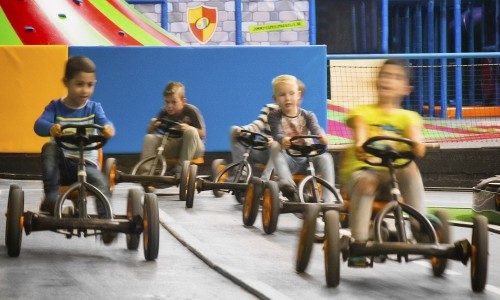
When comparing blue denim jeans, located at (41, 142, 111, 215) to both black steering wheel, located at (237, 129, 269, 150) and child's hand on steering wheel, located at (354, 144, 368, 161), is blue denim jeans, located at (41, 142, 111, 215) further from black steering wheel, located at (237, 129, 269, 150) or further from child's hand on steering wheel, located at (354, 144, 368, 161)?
black steering wheel, located at (237, 129, 269, 150)

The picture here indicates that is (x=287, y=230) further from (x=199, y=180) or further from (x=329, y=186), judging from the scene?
(x=199, y=180)

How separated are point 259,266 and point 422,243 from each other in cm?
103

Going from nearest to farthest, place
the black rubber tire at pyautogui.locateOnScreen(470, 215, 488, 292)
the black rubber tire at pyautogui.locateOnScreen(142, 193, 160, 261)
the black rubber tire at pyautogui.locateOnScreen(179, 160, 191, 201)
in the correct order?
the black rubber tire at pyautogui.locateOnScreen(470, 215, 488, 292) < the black rubber tire at pyautogui.locateOnScreen(142, 193, 160, 261) < the black rubber tire at pyautogui.locateOnScreen(179, 160, 191, 201)

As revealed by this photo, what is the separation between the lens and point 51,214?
6.71 meters

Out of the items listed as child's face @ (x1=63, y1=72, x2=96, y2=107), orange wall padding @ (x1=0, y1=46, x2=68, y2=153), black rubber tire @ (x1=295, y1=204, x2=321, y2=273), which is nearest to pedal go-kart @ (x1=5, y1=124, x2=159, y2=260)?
child's face @ (x1=63, y1=72, x2=96, y2=107)

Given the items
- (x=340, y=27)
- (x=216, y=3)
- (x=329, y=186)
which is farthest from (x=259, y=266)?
(x=340, y=27)

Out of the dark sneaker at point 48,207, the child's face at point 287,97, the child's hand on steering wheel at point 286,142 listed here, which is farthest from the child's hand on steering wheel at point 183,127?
the dark sneaker at point 48,207

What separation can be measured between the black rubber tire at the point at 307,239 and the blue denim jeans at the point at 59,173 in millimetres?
1318

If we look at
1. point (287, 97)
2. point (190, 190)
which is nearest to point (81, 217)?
point (287, 97)

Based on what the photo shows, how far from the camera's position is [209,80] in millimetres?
12969

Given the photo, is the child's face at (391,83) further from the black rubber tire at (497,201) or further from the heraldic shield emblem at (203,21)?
the heraldic shield emblem at (203,21)

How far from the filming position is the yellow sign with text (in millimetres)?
18922

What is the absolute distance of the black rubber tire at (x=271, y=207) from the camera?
763 cm

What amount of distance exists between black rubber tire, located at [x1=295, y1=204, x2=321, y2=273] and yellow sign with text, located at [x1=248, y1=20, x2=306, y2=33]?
1313 cm
